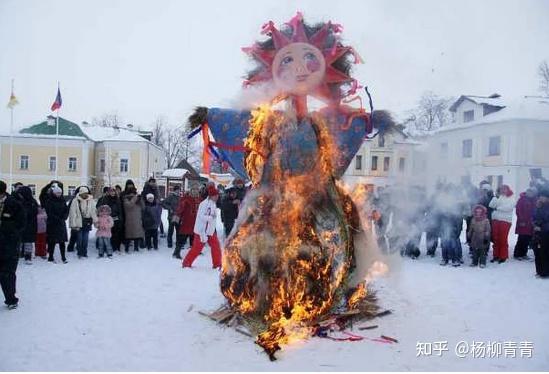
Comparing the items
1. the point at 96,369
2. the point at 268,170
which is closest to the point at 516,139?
the point at 268,170

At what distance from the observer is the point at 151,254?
35.2 ft

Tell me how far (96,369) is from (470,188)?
7206 mm

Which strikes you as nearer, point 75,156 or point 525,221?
point 525,221

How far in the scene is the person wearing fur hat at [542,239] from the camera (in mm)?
8469

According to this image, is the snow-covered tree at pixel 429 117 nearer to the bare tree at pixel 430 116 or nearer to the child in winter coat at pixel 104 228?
the bare tree at pixel 430 116

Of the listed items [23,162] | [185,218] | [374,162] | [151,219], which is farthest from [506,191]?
[23,162]

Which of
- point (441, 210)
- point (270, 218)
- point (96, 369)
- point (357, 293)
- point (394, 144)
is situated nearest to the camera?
point (96, 369)

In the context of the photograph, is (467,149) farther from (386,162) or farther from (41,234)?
(41,234)

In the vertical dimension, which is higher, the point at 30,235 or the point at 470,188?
the point at 470,188

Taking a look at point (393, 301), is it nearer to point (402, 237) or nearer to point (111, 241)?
point (402, 237)

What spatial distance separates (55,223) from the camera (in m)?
9.34

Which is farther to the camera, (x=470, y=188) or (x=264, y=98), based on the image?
(x=470, y=188)

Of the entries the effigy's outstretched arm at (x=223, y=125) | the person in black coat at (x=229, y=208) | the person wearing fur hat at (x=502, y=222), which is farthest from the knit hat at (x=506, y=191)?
the effigy's outstretched arm at (x=223, y=125)

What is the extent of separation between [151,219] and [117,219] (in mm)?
815
